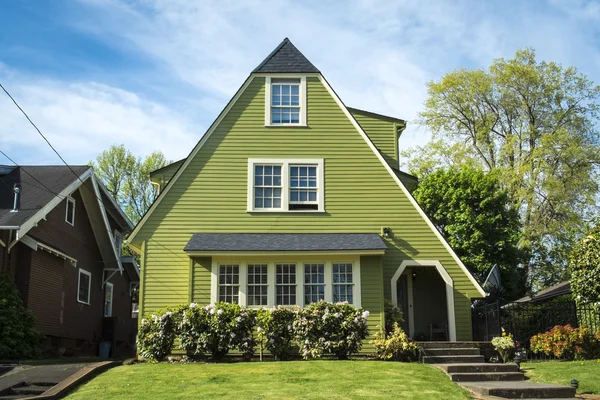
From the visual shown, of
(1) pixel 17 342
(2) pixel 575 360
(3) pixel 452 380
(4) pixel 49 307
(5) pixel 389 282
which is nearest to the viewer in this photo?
(3) pixel 452 380

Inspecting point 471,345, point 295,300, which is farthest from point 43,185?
point 471,345

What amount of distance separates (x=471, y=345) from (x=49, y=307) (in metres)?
12.7

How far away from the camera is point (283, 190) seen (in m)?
18.3

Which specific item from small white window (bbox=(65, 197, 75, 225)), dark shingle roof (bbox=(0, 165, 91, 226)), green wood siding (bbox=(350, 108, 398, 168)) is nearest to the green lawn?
dark shingle roof (bbox=(0, 165, 91, 226))

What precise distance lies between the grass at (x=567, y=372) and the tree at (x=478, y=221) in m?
12.4

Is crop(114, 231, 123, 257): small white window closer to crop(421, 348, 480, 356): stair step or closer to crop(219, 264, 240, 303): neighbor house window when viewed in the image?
crop(219, 264, 240, 303): neighbor house window

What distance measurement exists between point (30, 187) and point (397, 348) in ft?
41.6

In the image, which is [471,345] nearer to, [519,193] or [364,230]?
[364,230]

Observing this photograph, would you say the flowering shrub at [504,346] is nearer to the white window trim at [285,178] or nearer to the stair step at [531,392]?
the stair step at [531,392]

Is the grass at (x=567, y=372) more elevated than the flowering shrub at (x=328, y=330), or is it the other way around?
the flowering shrub at (x=328, y=330)

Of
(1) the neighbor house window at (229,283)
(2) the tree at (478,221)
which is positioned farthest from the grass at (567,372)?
(2) the tree at (478,221)

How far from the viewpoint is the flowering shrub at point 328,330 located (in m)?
15.0

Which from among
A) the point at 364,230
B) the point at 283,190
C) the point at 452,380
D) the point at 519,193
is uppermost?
the point at 519,193

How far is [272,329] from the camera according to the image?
15.2 metres
